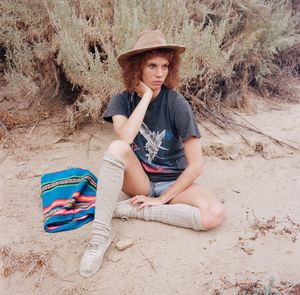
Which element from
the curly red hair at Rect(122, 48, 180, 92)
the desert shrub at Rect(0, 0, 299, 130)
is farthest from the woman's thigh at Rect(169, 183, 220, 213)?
the desert shrub at Rect(0, 0, 299, 130)

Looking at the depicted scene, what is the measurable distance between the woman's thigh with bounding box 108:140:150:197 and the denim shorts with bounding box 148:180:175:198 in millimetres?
52

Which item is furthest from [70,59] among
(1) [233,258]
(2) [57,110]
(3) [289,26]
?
(3) [289,26]

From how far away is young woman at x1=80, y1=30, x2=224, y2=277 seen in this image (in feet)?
7.60

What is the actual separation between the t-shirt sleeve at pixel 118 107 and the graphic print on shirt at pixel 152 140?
154 mm

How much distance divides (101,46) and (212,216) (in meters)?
2.25

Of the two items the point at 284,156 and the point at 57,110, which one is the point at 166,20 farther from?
the point at 284,156

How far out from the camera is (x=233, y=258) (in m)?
2.26

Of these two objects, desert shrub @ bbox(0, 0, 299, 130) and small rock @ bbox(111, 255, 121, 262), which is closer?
small rock @ bbox(111, 255, 121, 262)

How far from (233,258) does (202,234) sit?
286 millimetres

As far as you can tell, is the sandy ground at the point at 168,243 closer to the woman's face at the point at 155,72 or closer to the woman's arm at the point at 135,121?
the woman's arm at the point at 135,121

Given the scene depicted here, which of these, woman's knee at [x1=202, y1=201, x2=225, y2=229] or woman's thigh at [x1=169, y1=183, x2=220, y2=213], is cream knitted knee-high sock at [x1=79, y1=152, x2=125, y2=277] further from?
woman's knee at [x1=202, y1=201, x2=225, y2=229]

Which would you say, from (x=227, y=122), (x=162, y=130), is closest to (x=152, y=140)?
(x=162, y=130)

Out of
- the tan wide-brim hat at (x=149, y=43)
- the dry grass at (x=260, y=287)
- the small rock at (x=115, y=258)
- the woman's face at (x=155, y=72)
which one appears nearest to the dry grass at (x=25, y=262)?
the small rock at (x=115, y=258)

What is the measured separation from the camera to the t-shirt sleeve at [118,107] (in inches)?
101
